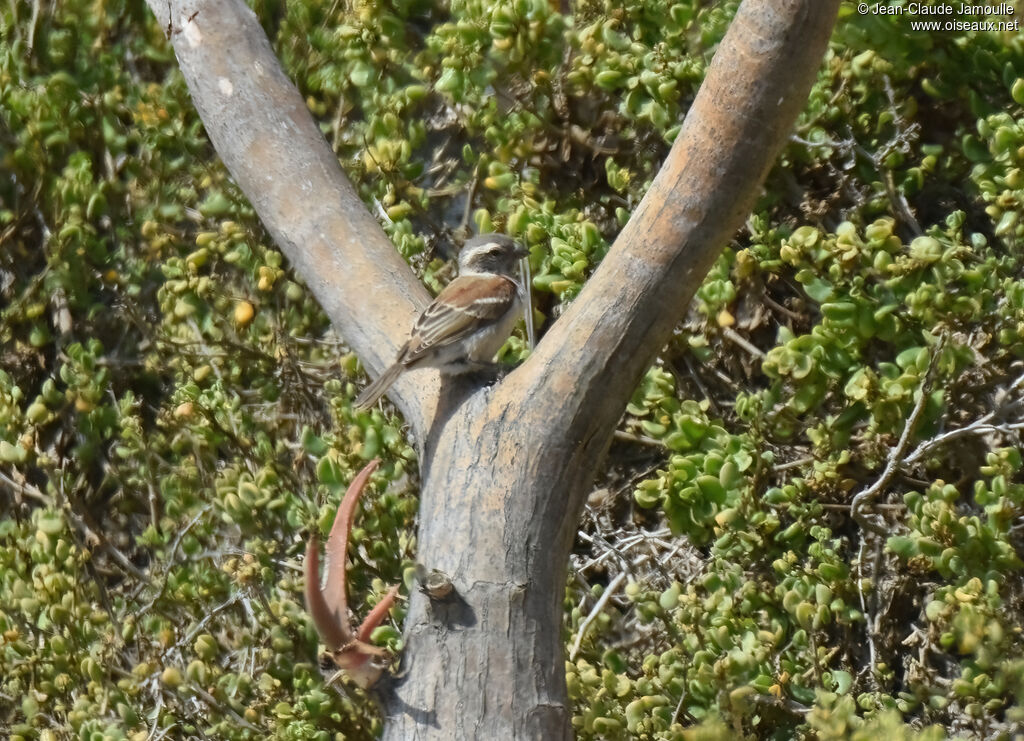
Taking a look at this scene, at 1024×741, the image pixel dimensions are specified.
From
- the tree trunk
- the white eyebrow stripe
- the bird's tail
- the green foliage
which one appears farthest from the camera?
the white eyebrow stripe

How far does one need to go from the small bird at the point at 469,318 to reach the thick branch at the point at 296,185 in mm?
55

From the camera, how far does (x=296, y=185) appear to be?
386 centimetres

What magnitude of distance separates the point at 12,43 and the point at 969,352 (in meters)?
5.46

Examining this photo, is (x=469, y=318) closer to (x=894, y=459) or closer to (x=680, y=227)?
(x=680, y=227)

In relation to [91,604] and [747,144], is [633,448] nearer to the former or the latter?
[747,144]

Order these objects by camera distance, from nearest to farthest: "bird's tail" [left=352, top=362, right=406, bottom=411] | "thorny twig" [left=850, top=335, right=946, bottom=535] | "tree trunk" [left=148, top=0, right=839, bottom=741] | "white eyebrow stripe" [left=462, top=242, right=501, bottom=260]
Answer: "tree trunk" [left=148, top=0, right=839, bottom=741]
"bird's tail" [left=352, top=362, right=406, bottom=411]
"thorny twig" [left=850, top=335, right=946, bottom=535]
"white eyebrow stripe" [left=462, top=242, right=501, bottom=260]

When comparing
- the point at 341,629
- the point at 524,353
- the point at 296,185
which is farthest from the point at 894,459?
the point at 296,185

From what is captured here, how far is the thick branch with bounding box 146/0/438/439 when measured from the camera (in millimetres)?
3658

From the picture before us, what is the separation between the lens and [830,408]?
451cm

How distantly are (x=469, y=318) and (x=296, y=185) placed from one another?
0.77 metres

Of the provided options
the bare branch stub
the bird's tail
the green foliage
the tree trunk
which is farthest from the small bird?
the bare branch stub

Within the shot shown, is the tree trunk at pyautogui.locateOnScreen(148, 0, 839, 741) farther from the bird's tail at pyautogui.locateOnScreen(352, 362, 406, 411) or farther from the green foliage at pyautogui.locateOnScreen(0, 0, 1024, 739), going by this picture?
the green foliage at pyautogui.locateOnScreen(0, 0, 1024, 739)

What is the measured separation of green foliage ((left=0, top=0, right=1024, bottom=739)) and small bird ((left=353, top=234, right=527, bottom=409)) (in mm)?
228

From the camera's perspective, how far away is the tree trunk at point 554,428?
9.58 ft
